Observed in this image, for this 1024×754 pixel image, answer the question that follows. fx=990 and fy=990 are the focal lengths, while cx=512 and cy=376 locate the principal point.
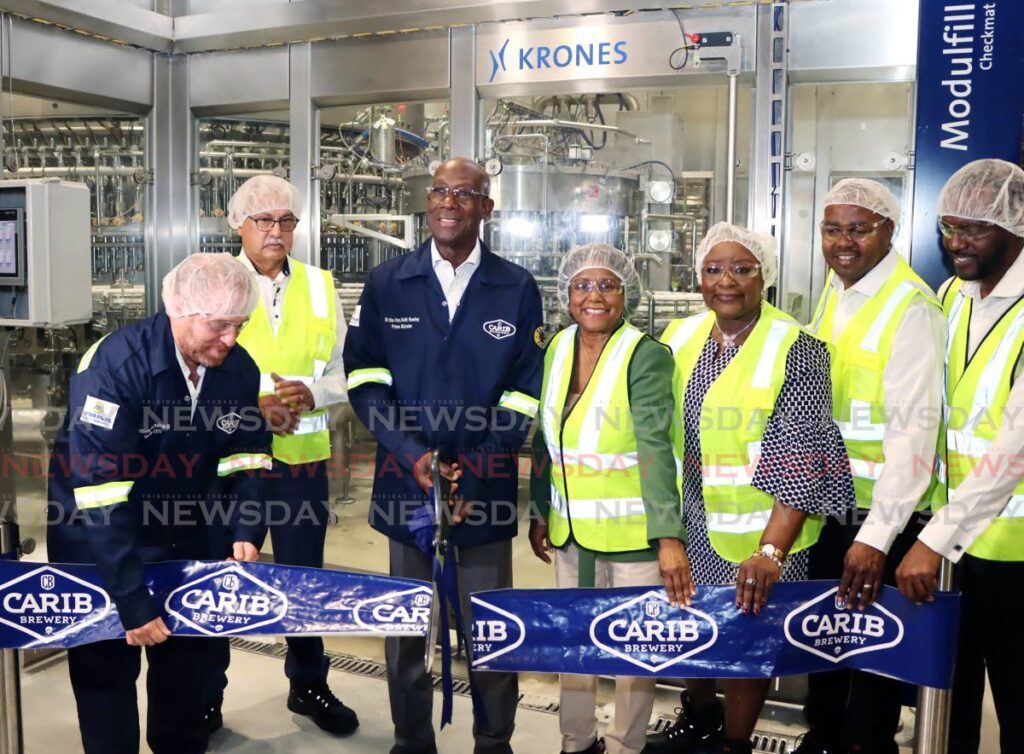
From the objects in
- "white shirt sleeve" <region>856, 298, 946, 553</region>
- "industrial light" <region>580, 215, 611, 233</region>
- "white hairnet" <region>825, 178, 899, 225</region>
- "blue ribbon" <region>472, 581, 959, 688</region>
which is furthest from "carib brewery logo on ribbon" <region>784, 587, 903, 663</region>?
"industrial light" <region>580, 215, 611, 233</region>

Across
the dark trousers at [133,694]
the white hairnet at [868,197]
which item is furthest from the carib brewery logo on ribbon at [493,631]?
the white hairnet at [868,197]

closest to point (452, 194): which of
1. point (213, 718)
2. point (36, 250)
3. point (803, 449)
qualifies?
point (803, 449)

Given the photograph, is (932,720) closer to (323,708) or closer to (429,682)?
(429,682)

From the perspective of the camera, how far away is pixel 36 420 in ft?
13.8

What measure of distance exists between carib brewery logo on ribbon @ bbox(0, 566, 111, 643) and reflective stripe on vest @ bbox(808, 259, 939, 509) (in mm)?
1797

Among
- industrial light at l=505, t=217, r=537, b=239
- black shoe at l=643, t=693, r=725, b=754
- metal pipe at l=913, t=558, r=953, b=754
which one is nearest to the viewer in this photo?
metal pipe at l=913, t=558, r=953, b=754

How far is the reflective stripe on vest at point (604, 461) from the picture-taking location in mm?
2436

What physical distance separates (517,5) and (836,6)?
1151 mm

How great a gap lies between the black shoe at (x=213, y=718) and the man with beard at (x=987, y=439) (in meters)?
2.10

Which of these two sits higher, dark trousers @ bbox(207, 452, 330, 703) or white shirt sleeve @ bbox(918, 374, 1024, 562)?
white shirt sleeve @ bbox(918, 374, 1024, 562)

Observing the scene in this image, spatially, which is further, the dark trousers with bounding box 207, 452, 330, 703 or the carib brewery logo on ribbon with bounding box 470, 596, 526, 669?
the dark trousers with bounding box 207, 452, 330, 703

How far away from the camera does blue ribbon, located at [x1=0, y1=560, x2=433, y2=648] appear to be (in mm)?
2150

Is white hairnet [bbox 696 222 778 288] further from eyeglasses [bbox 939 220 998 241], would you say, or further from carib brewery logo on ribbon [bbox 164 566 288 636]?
carib brewery logo on ribbon [bbox 164 566 288 636]

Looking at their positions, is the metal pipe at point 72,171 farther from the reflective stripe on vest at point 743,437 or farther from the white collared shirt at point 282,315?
the reflective stripe on vest at point 743,437
